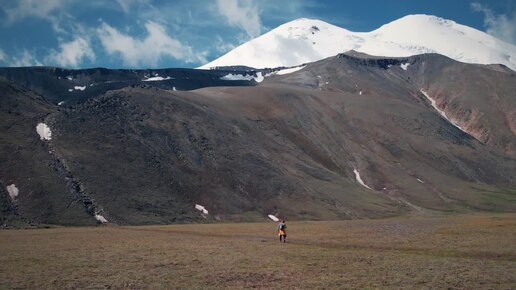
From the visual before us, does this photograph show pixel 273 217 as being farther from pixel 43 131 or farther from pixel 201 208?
pixel 43 131

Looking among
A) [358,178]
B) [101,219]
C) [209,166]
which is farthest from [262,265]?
[358,178]

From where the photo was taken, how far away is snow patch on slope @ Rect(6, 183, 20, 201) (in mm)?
92281

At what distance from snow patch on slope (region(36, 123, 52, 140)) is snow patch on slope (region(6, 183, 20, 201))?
19.8m

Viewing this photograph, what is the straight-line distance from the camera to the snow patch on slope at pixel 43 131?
112750mm

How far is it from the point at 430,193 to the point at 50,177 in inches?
4508

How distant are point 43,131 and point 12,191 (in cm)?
2490

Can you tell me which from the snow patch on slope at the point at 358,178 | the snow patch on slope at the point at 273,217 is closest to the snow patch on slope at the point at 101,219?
the snow patch on slope at the point at 273,217

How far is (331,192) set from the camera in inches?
5364

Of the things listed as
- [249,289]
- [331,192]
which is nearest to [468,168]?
[331,192]

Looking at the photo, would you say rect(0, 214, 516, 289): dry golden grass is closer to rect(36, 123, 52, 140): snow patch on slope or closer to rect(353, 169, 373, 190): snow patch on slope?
rect(36, 123, 52, 140): snow patch on slope

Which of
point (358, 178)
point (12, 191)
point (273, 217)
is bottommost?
point (273, 217)

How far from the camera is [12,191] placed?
93438 mm

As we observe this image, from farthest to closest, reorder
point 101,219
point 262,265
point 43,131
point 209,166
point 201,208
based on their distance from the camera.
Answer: point 209,166, point 43,131, point 201,208, point 101,219, point 262,265

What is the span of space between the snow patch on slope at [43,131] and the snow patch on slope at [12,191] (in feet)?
65.0
